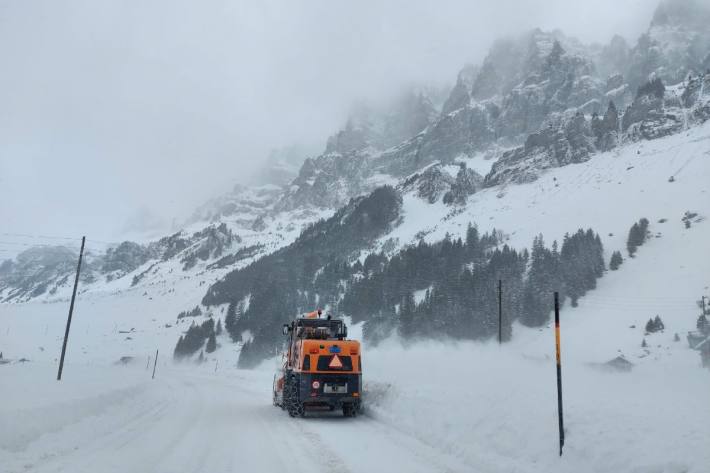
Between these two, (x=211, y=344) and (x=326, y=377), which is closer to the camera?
(x=326, y=377)

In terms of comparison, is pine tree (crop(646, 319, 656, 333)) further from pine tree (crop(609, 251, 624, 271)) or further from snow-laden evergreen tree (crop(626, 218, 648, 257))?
snow-laden evergreen tree (crop(626, 218, 648, 257))

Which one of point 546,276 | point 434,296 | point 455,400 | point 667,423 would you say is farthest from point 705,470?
point 434,296

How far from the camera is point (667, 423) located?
8.12 metres

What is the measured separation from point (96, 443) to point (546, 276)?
239ft

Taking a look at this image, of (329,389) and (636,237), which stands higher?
(636,237)

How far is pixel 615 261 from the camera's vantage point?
76.8 meters

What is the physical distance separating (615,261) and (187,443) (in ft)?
258

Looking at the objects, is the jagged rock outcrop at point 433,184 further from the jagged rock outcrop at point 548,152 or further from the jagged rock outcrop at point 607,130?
the jagged rock outcrop at point 607,130

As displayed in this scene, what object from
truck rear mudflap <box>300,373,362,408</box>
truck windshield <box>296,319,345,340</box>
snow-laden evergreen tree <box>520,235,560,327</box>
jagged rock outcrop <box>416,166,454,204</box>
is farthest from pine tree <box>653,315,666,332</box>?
jagged rock outcrop <box>416,166,454,204</box>

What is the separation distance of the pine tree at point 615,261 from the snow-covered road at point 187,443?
7094 centimetres

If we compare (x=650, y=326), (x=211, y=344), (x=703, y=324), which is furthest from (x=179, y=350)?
(x=703, y=324)

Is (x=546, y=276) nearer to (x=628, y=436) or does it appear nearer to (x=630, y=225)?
(x=630, y=225)

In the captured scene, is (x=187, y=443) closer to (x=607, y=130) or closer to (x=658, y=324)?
(x=658, y=324)

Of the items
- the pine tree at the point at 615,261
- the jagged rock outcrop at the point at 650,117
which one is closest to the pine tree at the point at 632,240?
the pine tree at the point at 615,261
